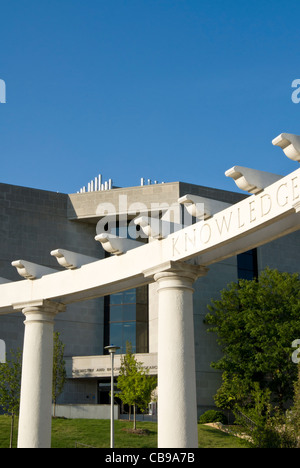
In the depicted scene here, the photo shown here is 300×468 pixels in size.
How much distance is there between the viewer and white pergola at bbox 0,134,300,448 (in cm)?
1633

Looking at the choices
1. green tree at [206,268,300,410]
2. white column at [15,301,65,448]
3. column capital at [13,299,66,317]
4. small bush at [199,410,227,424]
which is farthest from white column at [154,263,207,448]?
small bush at [199,410,227,424]

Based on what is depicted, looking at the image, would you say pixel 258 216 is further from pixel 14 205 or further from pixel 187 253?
pixel 14 205

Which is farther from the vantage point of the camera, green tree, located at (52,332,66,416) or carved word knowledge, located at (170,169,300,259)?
green tree, located at (52,332,66,416)

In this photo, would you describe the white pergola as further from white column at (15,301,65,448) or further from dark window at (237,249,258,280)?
dark window at (237,249,258,280)

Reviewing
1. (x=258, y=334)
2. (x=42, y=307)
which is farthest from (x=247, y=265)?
(x=42, y=307)

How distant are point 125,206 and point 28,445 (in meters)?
45.1

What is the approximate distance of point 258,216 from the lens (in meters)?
16.3

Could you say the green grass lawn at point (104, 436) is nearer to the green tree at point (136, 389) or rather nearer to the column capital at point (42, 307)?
the green tree at point (136, 389)

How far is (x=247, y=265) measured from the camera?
66812 mm

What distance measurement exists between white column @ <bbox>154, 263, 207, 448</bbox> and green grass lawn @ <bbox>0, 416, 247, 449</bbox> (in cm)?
2392

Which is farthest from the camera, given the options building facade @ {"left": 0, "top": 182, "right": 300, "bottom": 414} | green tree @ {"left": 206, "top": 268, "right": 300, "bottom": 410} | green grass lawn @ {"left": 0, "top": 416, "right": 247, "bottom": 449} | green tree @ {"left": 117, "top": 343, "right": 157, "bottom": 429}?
building facade @ {"left": 0, "top": 182, "right": 300, "bottom": 414}

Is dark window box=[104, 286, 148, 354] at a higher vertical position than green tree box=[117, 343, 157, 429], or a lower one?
higher
